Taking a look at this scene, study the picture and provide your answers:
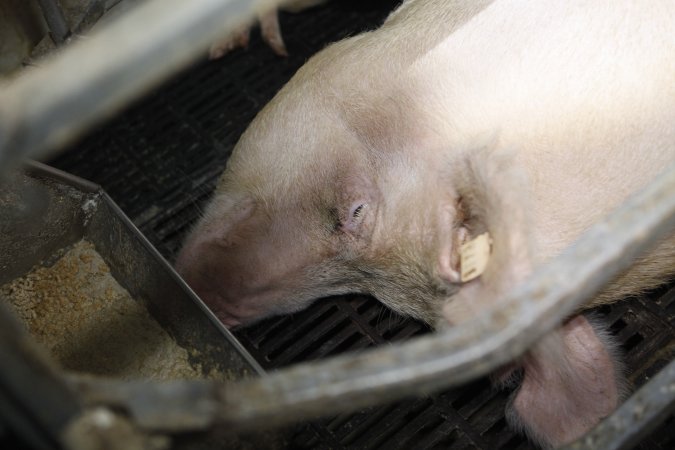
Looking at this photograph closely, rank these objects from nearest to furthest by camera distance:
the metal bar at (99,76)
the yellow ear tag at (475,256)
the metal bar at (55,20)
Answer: the metal bar at (99,76) → the yellow ear tag at (475,256) → the metal bar at (55,20)

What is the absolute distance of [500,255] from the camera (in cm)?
163

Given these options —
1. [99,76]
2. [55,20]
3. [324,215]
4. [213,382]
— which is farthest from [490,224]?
[55,20]

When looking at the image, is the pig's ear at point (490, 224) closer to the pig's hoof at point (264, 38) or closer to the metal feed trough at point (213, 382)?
the metal feed trough at point (213, 382)

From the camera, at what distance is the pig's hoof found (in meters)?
3.58

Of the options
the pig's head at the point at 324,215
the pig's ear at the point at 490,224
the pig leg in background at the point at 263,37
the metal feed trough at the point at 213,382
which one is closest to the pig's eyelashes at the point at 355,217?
the pig's head at the point at 324,215

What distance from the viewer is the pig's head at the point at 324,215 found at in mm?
2055

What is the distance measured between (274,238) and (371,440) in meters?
0.73

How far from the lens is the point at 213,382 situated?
990 millimetres

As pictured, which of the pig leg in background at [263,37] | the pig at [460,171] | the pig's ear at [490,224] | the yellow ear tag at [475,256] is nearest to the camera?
the pig's ear at [490,224]

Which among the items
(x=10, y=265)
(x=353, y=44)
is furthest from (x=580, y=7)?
(x=10, y=265)

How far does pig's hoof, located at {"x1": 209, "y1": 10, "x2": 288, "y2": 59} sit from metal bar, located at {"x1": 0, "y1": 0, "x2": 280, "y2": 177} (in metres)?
2.83

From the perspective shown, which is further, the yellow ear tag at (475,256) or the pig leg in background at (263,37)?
the pig leg in background at (263,37)

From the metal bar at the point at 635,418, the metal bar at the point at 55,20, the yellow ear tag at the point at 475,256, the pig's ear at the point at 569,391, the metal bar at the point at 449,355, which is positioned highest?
the metal bar at the point at 55,20

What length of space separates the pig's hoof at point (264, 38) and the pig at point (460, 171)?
1172 millimetres
